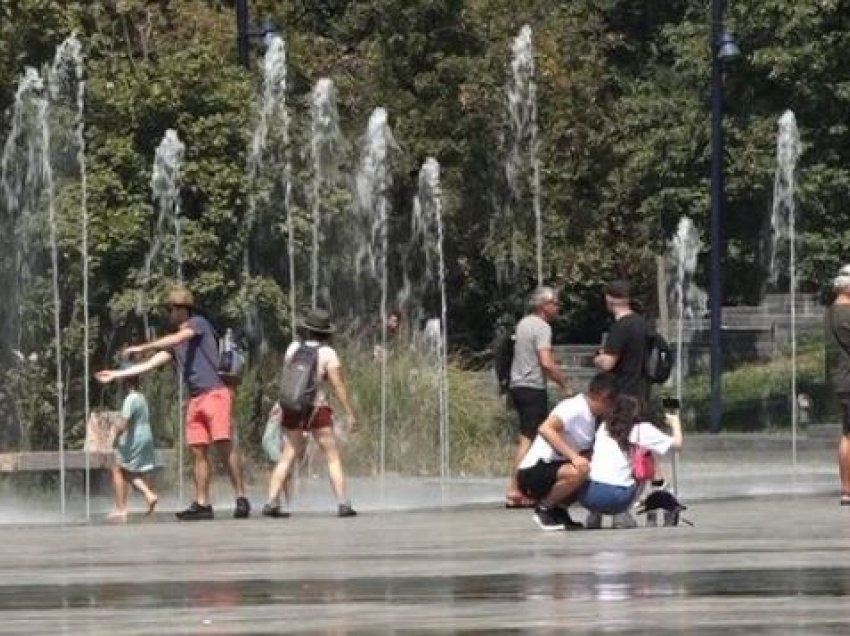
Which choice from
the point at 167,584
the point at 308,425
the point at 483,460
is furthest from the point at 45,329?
the point at 167,584

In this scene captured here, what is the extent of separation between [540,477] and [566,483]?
10.4 inches

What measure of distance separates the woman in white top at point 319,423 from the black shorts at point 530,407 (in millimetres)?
1365

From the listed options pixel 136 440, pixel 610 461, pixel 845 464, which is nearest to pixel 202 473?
pixel 136 440

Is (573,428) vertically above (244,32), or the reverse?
(244,32)

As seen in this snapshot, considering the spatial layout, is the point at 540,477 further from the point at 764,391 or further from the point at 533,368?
the point at 764,391

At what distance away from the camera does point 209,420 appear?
66.3ft

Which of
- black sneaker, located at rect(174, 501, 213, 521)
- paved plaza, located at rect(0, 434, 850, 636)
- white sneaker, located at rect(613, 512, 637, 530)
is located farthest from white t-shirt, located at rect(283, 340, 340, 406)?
white sneaker, located at rect(613, 512, 637, 530)

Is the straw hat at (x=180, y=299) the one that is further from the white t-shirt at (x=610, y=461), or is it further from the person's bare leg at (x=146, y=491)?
the white t-shirt at (x=610, y=461)

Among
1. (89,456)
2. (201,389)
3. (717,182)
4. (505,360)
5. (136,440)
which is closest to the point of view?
(201,389)

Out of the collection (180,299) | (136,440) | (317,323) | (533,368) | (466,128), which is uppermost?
(466,128)

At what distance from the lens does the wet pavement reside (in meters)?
11.5

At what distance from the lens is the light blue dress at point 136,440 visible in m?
21.5

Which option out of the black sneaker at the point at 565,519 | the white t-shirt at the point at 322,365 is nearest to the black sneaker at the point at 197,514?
the white t-shirt at the point at 322,365

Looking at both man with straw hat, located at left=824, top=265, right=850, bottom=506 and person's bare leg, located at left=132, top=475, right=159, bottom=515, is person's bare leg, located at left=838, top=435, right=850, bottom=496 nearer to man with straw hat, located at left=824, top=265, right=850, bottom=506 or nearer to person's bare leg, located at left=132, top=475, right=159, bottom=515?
man with straw hat, located at left=824, top=265, right=850, bottom=506
